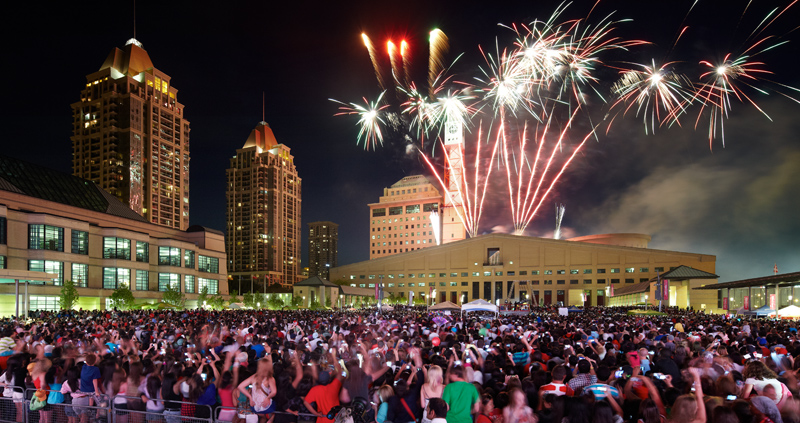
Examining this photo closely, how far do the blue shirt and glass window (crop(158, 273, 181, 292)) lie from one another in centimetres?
6515

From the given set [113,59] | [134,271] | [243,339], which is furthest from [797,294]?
[113,59]

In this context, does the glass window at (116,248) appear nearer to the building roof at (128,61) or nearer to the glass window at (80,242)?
the glass window at (80,242)

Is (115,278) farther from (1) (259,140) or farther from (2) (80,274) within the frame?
(1) (259,140)

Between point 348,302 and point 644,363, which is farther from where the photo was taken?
point 348,302

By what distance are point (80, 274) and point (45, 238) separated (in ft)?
19.3

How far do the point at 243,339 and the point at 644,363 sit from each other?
10.5 metres

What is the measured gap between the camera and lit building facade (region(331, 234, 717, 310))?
3664 inches

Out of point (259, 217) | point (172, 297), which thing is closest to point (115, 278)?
point (172, 297)

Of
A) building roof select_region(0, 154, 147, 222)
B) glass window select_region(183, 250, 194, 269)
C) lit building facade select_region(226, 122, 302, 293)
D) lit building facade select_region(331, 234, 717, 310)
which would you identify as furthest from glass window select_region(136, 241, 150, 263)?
lit building facade select_region(226, 122, 302, 293)

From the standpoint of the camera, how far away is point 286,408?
26.7 feet

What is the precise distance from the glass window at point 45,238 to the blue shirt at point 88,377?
5292cm

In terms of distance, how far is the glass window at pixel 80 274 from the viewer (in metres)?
57.5

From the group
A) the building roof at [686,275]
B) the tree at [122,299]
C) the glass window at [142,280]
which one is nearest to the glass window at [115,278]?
the glass window at [142,280]

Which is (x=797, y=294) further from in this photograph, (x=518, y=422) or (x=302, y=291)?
(x=302, y=291)
